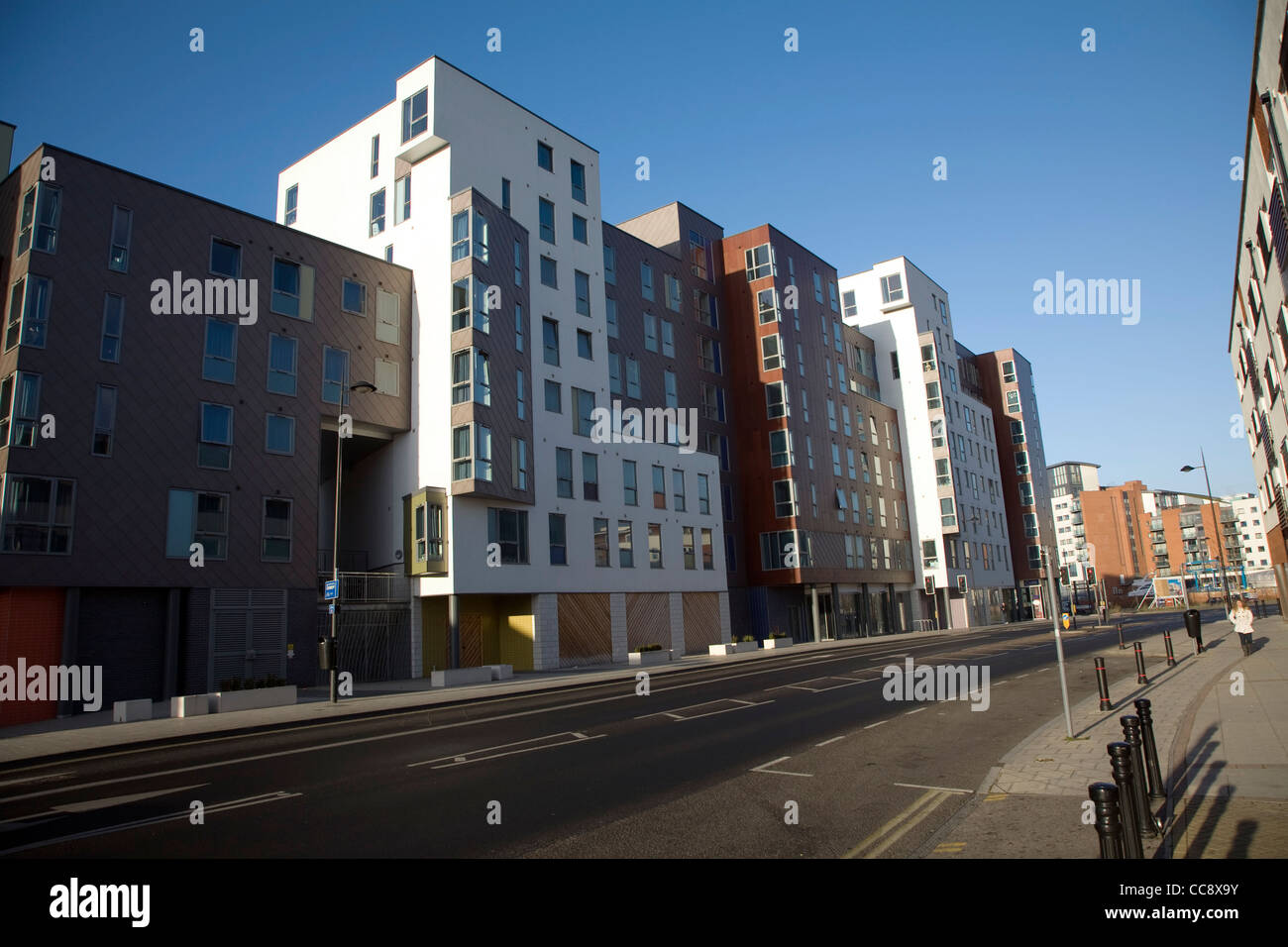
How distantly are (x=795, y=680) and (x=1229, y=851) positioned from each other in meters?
15.7

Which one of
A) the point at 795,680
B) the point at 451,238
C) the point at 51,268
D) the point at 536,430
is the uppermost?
the point at 451,238

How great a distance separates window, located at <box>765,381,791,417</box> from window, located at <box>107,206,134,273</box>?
35514mm

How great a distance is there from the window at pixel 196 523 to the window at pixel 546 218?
19.8 meters

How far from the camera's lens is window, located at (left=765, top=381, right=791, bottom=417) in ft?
163

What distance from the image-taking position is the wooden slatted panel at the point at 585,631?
113ft

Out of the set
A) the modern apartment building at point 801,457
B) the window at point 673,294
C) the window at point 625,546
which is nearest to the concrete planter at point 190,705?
the window at point 625,546

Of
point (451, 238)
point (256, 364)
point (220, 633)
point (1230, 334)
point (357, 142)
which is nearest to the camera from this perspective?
point (220, 633)

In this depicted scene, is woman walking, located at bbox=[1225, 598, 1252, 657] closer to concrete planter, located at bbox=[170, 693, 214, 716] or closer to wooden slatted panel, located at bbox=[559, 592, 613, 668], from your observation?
wooden slatted panel, located at bbox=[559, 592, 613, 668]

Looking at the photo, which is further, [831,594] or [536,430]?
[831,594]

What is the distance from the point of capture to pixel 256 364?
27.8 meters

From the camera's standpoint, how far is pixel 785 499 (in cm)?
4906

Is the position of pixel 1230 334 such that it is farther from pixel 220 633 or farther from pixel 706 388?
pixel 220 633

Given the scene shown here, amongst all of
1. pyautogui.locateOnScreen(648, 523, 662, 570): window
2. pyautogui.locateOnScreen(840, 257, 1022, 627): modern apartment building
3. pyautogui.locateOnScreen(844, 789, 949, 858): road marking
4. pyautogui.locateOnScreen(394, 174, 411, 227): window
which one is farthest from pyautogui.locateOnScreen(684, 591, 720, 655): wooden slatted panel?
pyautogui.locateOnScreen(844, 789, 949, 858): road marking
